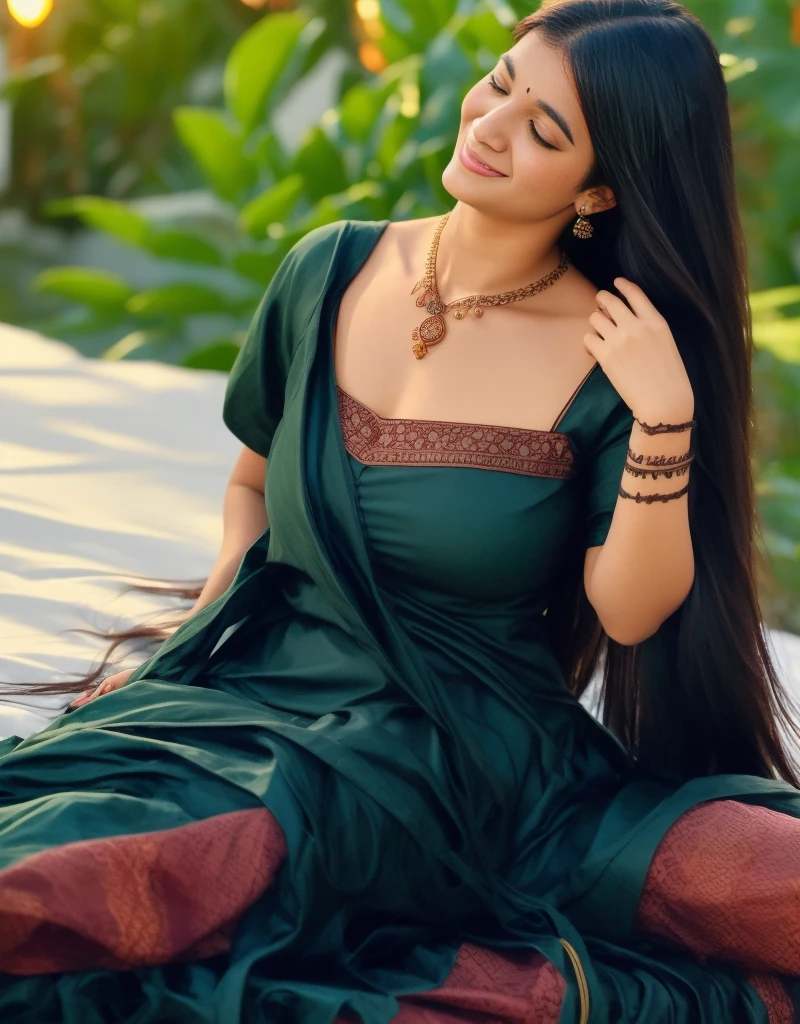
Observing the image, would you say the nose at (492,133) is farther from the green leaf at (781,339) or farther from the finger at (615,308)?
the green leaf at (781,339)

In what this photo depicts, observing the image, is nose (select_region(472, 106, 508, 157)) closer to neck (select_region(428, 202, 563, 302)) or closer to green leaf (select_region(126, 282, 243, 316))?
neck (select_region(428, 202, 563, 302))

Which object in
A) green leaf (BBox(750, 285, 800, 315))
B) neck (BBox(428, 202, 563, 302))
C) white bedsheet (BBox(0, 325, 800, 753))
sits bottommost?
green leaf (BBox(750, 285, 800, 315))

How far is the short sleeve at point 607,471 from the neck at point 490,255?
0.18 meters

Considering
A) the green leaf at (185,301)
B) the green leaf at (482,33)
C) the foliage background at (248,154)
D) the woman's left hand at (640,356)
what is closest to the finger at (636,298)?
the woman's left hand at (640,356)

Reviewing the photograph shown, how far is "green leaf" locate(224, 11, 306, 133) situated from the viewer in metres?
3.96

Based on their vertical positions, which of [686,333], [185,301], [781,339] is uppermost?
[686,333]

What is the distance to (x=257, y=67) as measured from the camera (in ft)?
13.2

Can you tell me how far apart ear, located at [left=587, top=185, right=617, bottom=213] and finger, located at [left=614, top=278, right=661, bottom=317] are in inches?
2.8

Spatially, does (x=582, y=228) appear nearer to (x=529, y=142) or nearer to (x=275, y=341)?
(x=529, y=142)

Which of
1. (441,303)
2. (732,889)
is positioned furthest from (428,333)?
(732,889)

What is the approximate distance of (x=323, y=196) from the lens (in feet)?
12.9

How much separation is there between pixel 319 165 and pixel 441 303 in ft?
8.51

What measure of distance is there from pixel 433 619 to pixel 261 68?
10.0 ft

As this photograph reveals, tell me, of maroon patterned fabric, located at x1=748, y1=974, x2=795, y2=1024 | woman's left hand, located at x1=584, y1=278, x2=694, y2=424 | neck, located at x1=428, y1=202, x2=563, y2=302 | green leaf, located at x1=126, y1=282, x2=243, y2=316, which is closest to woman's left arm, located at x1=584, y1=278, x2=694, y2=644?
woman's left hand, located at x1=584, y1=278, x2=694, y2=424
